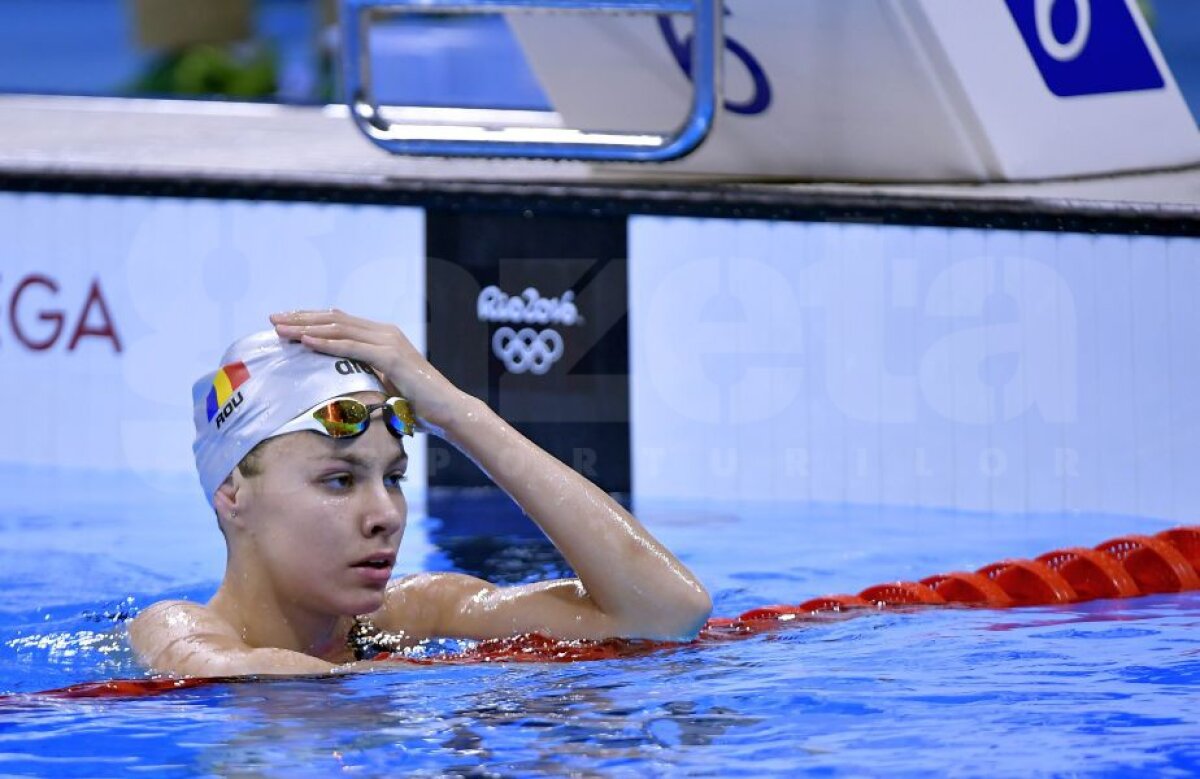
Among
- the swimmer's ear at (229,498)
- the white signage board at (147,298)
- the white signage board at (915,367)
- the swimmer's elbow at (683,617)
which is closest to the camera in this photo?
the swimmer's ear at (229,498)

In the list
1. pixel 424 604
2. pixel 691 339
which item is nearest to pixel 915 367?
pixel 691 339

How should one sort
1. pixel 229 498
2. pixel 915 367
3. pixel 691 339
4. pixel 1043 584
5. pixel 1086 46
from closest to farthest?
pixel 229 498 < pixel 1043 584 < pixel 915 367 < pixel 691 339 < pixel 1086 46

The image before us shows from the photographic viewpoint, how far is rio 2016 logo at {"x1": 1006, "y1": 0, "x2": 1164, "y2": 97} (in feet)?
16.5

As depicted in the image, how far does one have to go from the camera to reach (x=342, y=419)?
8.77ft

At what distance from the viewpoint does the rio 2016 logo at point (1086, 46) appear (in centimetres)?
503

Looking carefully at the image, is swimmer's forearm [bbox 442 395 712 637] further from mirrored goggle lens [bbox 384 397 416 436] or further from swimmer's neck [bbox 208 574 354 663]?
swimmer's neck [bbox 208 574 354 663]

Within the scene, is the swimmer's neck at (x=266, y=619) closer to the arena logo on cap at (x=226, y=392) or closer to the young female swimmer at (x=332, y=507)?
the young female swimmer at (x=332, y=507)

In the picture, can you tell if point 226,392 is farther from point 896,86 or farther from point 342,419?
point 896,86

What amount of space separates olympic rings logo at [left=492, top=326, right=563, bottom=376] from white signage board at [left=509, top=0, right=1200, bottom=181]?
675 mm

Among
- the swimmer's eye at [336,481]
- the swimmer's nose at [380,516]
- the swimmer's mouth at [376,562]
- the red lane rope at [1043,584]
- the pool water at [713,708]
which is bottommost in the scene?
the pool water at [713,708]

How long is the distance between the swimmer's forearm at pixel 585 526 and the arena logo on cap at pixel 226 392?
0.30 m

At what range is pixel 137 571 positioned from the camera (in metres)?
A: 4.52

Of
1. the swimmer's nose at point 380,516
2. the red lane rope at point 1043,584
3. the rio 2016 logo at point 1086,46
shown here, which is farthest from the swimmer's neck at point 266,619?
the rio 2016 logo at point 1086,46

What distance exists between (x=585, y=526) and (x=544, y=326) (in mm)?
2180
